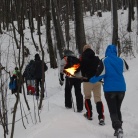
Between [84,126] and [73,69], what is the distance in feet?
5.32

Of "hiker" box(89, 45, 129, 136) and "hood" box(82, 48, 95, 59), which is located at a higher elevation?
"hood" box(82, 48, 95, 59)

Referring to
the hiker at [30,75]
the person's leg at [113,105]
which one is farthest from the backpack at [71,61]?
the hiker at [30,75]

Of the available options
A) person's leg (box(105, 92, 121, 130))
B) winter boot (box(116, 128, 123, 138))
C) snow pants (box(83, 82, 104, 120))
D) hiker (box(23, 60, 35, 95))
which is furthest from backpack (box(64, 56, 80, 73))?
hiker (box(23, 60, 35, 95))

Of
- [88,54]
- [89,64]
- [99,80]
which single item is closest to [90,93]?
[89,64]

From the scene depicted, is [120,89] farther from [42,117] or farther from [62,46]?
[62,46]

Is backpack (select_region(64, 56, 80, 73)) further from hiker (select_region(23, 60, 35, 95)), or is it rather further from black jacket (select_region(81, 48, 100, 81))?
hiker (select_region(23, 60, 35, 95))

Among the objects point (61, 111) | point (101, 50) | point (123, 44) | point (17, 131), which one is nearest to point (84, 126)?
point (61, 111)

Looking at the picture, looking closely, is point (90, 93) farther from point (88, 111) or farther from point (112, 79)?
point (112, 79)

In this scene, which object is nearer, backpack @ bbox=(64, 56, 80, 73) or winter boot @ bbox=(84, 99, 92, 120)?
winter boot @ bbox=(84, 99, 92, 120)

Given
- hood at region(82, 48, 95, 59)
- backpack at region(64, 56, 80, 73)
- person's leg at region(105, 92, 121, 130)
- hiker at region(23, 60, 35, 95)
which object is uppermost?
hood at region(82, 48, 95, 59)

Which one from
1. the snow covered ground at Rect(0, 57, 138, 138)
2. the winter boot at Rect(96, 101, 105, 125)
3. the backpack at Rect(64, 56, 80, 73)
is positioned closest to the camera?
the snow covered ground at Rect(0, 57, 138, 138)

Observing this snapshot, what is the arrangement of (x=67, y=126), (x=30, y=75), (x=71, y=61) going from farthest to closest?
(x=30, y=75)
(x=71, y=61)
(x=67, y=126)

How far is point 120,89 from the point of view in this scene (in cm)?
615

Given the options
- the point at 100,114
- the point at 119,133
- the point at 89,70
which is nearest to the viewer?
the point at 119,133
